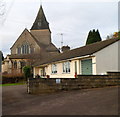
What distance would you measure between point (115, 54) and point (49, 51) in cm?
4038

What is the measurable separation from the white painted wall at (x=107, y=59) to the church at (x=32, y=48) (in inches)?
1113

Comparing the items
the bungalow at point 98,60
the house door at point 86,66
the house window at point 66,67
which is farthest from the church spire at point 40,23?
the house door at point 86,66

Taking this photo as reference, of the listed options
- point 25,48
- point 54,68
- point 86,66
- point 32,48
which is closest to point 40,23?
point 32,48

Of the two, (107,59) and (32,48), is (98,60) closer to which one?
(107,59)

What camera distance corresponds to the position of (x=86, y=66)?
17.7 meters

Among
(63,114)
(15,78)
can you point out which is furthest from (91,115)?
(15,78)

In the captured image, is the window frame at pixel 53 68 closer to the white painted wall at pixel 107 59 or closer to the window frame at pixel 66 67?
the window frame at pixel 66 67

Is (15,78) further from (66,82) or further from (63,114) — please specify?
(63,114)

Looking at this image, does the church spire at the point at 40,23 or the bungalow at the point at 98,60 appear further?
the church spire at the point at 40,23

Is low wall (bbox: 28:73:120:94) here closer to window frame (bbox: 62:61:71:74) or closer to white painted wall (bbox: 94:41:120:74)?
white painted wall (bbox: 94:41:120:74)

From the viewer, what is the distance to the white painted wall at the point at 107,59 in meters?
16.0

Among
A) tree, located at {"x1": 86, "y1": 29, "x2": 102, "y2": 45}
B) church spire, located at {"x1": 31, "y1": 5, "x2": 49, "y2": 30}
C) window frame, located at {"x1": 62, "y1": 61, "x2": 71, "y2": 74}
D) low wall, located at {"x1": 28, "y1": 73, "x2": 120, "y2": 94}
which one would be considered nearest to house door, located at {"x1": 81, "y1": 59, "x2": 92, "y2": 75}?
window frame, located at {"x1": 62, "y1": 61, "x2": 71, "y2": 74}

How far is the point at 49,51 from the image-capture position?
185 feet

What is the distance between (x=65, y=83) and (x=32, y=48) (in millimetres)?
44412
